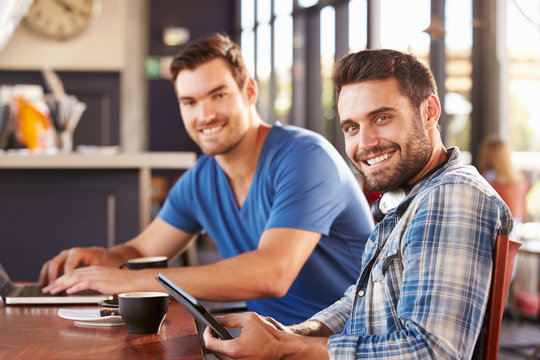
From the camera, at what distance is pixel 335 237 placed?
192 centimetres

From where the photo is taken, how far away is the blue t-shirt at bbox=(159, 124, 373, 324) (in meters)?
1.80

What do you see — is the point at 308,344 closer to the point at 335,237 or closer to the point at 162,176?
the point at 335,237

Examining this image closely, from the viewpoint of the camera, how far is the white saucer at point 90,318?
48.5 inches

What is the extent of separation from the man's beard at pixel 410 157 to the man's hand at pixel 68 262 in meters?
0.86

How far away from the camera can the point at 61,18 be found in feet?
19.3

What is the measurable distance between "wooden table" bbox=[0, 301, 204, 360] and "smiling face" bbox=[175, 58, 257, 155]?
32.9 inches

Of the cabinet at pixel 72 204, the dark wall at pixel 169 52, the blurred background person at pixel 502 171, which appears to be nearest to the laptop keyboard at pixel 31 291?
the cabinet at pixel 72 204

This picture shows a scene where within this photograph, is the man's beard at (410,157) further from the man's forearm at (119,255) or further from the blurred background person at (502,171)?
the blurred background person at (502,171)

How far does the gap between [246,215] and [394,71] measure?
0.90 meters

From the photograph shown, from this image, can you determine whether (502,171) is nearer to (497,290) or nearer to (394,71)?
(394,71)

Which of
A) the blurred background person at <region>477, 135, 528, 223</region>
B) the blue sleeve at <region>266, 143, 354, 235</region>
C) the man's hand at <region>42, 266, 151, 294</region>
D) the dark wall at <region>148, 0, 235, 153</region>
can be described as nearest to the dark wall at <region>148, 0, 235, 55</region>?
the dark wall at <region>148, 0, 235, 153</region>

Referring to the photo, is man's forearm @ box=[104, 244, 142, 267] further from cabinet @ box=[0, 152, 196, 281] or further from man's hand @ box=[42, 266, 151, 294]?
cabinet @ box=[0, 152, 196, 281]

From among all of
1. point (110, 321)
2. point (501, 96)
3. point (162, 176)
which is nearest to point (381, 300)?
point (110, 321)

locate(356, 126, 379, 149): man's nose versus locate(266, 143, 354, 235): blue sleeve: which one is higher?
locate(356, 126, 379, 149): man's nose
